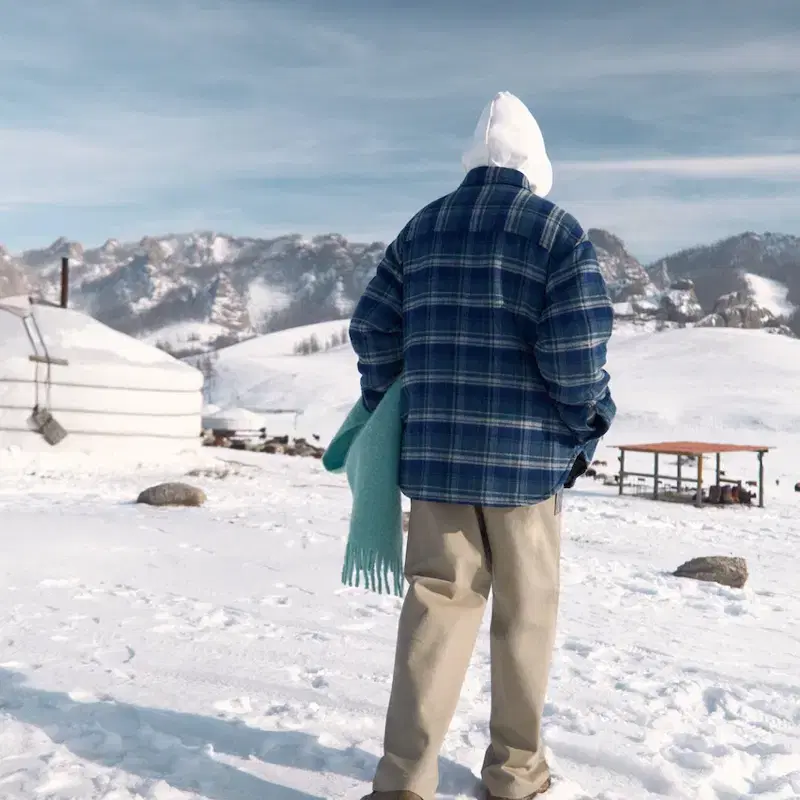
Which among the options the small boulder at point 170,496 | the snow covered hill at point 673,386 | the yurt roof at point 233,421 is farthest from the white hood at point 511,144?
the snow covered hill at point 673,386

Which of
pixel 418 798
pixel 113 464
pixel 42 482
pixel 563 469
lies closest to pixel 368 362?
pixel 563 469

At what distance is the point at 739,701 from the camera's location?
334cm

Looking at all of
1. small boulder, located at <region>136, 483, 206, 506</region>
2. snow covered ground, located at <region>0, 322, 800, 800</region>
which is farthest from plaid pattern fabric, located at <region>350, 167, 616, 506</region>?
small boulder, located at <region>136, 483, 206, 506</region>

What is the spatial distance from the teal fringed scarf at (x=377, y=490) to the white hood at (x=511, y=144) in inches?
24.0

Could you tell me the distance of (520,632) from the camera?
7.59ft

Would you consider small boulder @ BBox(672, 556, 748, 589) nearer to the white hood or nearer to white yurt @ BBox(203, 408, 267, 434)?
the white hood

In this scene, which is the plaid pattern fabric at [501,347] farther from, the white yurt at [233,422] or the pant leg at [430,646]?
the white yurt at [233,422]

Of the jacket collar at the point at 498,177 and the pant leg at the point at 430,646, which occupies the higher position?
the jacket collar at the point at 498,177

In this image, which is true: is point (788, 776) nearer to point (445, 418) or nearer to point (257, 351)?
point (445, 418)

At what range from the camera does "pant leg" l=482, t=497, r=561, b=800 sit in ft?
7.43

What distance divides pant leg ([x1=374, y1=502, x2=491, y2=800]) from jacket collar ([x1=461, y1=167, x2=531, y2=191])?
0.81m

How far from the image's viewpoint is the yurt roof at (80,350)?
1353cm

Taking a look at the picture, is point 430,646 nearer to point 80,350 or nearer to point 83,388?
point 83,388

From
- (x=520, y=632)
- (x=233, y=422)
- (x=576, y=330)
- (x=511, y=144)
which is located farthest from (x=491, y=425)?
(x=233, y=422)
